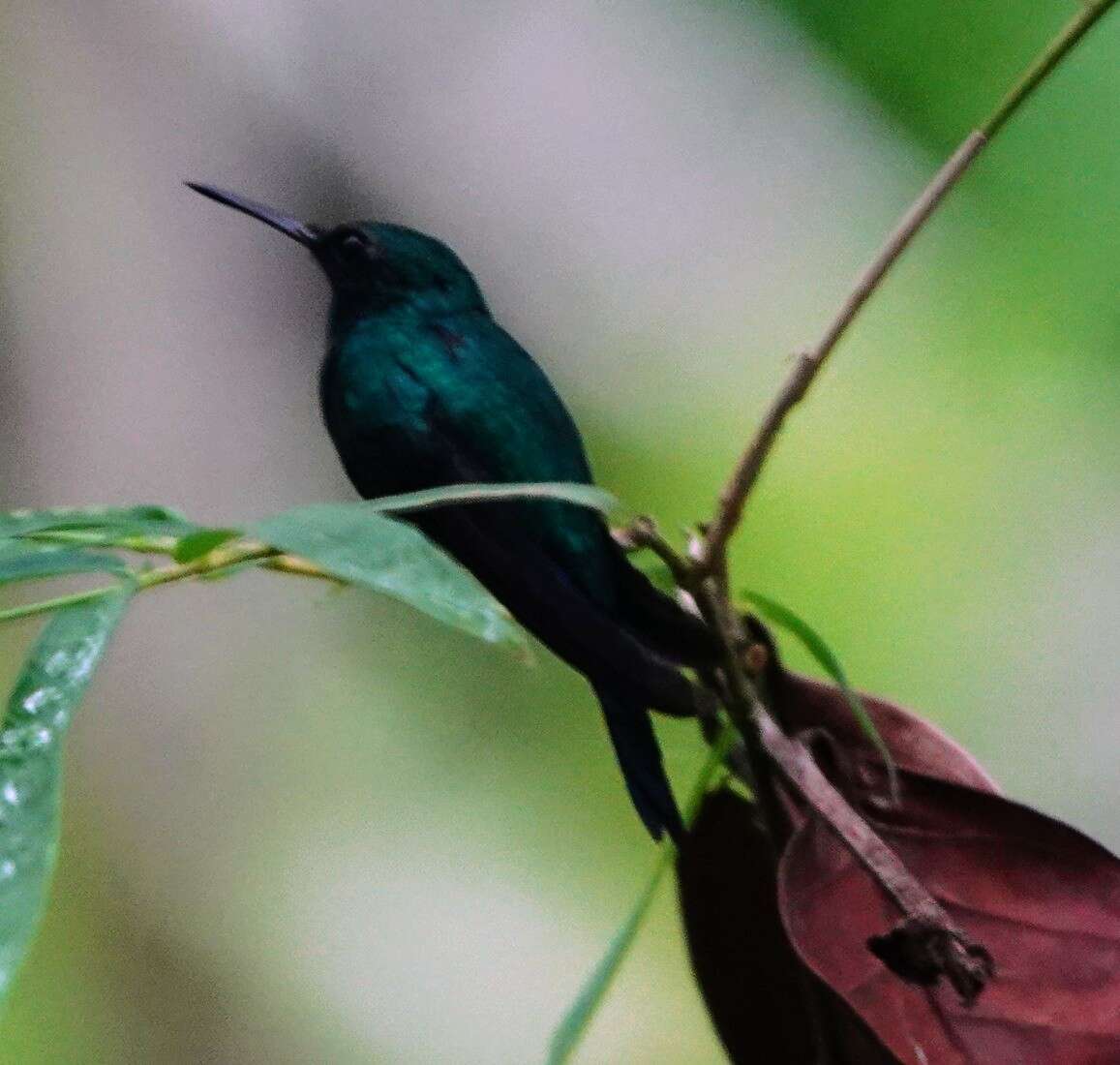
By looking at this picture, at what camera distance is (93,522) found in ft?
1.42

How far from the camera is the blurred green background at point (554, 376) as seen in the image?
43.3 inches

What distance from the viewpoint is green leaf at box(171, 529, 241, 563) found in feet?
1.27

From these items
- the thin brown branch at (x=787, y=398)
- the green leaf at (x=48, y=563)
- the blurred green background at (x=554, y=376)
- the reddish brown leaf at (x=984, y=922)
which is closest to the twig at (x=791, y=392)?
the thin brown branch at (x=787, y=398)

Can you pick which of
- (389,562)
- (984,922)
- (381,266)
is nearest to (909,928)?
(984,922)

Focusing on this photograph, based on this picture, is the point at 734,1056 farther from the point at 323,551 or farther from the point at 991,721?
the point at 991,721

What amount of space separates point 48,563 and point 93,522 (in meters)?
0.02

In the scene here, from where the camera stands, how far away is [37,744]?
365mm

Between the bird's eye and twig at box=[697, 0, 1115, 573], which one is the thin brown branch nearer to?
twig at box=[697, 0, 1115, 573]

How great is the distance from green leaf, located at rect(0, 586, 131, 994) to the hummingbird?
0.19 meters

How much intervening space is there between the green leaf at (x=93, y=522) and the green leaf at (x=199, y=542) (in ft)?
0.05

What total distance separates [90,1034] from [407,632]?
0.50 metres

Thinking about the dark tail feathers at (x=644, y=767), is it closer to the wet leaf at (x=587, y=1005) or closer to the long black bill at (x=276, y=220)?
the wet leaf at (x=587, y=1005)

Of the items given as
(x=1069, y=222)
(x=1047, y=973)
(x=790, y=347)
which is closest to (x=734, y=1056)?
(x=1047, y=973)

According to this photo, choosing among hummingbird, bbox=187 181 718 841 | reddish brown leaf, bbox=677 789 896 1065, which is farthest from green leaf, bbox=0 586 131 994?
reddish brown leaf, bbox=677 789 896 1065
